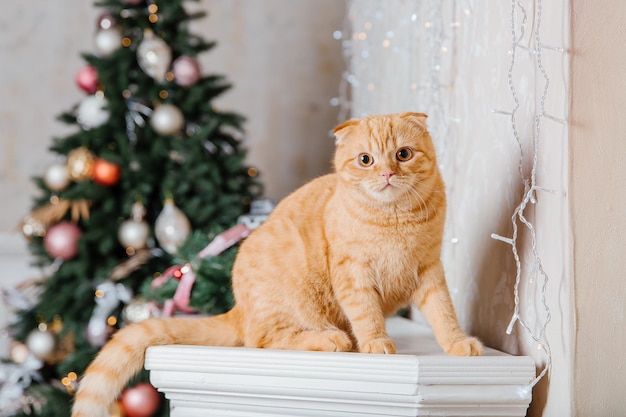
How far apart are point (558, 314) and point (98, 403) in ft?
2.21

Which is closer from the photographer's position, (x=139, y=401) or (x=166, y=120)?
(x=139, y=401)

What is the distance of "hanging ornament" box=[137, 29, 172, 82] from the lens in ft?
6.06

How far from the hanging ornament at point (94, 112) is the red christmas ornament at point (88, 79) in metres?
0.04

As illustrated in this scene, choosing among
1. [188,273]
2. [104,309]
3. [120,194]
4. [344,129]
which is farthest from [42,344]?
[344,129]

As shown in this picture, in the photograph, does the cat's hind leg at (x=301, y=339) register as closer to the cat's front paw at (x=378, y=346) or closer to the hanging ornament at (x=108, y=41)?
the cat's front paw at (x=378, y=346)

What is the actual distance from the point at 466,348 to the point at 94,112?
129 cm

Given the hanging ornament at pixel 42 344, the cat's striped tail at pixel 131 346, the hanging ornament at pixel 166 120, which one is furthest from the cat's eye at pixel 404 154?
the hanging ornament at pixel 42 344

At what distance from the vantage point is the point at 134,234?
5.93ft

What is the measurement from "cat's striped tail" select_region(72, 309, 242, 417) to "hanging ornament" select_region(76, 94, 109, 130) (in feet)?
2.92

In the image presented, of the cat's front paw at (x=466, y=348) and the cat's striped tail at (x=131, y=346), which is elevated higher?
the cat's front paw at (x=466, y=348)

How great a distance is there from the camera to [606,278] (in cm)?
89

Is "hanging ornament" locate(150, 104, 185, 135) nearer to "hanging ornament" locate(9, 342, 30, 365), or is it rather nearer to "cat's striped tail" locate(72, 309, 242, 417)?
"hanging ornament" locate(9, 342, 30, 365)

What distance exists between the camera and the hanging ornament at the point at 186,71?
6.16ft

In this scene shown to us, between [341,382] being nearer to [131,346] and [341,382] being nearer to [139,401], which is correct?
[131,346]
